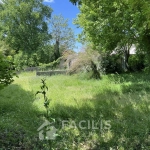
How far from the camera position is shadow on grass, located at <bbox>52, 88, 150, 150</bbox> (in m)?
3.30

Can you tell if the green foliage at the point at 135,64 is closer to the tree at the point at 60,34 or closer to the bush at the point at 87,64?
the bush at the point at 87,64

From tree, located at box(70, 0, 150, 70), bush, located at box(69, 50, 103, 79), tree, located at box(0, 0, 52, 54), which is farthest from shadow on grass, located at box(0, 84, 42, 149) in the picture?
tree, located at box(0, 0, 52, 54)

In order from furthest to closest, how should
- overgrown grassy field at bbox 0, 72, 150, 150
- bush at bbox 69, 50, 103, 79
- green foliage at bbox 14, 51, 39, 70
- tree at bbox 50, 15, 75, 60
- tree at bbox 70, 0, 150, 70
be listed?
1. tree at bbox 50, 15, 75, 60
2. green foliage at bbox 14, 51, 39, 70
3. bush at bbox 69, 50, 103, 79
4. tree at bbox 70, 0, 150, 70
5. overgrown grassy field at bbox 0, 72, 150, 150

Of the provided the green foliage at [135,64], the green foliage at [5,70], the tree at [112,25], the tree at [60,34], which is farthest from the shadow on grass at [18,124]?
the tree at [60,34]

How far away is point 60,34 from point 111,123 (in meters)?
26.4

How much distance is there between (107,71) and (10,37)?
18623 mm

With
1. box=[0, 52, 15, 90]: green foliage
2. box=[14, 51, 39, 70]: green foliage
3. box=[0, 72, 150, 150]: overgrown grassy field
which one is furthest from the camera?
box=[14, 51, 39, 70]: green foliage

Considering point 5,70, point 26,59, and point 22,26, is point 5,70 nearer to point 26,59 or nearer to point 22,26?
point 26,59

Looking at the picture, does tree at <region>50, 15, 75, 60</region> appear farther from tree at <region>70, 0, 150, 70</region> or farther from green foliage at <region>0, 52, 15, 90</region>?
green foliage at <region>0, 52, 15, 90</region>

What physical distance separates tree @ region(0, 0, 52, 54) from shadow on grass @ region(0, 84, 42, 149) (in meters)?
22.7

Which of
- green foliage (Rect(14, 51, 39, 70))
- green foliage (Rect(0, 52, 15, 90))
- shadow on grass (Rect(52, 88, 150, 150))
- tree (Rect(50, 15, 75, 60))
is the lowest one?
shadow on grass (Rect(52, 88, 150, 150))

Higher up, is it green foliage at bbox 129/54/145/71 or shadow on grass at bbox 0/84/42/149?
green foliage at bbox 129/54/145/71

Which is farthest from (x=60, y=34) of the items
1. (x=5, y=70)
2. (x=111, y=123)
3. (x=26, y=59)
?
(x=111, y=123)

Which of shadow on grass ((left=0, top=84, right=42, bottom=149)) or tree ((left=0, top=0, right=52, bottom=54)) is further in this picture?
tree ((left=0, top=0, right=52, bottom=54))
